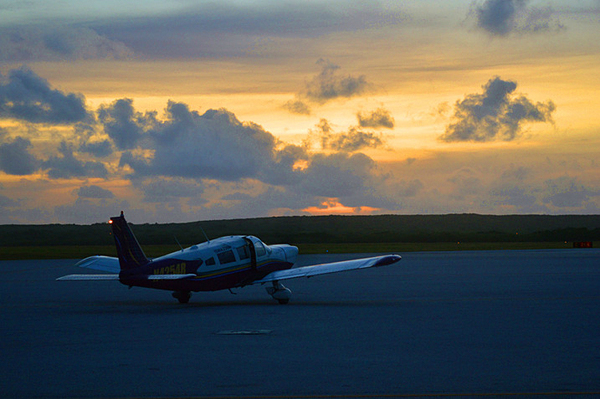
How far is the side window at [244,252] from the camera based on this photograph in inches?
1083

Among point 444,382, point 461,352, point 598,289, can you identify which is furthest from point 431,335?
point 598,289

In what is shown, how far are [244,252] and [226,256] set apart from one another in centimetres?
100

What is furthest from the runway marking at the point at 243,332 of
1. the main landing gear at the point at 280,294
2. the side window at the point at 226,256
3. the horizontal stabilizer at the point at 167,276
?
the main landing gear at the point at 280,294

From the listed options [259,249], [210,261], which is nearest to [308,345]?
[210,261]

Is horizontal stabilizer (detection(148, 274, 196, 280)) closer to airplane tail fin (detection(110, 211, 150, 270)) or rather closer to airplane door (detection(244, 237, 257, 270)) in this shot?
airplane tail fin (detection(110, 211, 150, 270))

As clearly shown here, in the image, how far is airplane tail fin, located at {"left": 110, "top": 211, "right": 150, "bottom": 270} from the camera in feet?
83.5

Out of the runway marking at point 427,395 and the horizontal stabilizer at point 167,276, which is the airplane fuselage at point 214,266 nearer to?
the horizontal stabilizer at point 167,276

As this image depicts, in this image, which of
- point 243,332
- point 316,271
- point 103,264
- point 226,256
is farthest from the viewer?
point 103,264

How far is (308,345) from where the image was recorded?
53.7 ft

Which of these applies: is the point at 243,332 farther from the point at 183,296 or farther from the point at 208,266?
the point at 183,296

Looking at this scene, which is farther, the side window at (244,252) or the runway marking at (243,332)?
the side window at (244,252)

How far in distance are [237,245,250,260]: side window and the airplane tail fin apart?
3.41 metres

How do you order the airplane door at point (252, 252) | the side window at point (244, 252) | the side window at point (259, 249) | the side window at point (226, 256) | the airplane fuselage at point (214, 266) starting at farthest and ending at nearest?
the side window at point (259, 249) → the airplane door at point (252, 252) → the side window at point (244, 252) → the side window at point (226, 256) → the airplane fuselage at point (214, 266)

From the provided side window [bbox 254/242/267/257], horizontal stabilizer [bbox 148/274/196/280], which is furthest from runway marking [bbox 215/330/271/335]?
side window [bbox 254/242/267/257]
